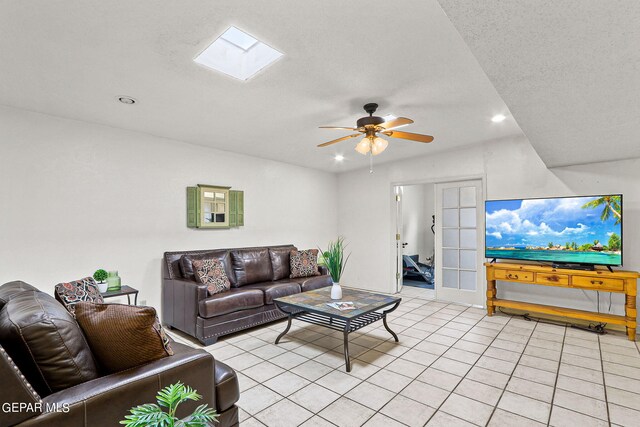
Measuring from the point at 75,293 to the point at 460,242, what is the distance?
4.88 m

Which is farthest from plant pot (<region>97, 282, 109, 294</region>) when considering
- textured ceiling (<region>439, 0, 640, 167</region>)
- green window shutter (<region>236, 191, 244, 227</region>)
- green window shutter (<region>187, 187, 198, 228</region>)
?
textured ceiling (<region>439, 0, 640, 167</region>)

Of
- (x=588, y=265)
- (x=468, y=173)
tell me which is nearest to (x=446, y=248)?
(x=468, y=173)

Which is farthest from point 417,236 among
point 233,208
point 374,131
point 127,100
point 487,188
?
point 127,100

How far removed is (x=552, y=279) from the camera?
368cm

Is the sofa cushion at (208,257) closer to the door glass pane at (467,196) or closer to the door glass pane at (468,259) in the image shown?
the door glass pane at (468,259)

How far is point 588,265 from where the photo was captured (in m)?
3.59

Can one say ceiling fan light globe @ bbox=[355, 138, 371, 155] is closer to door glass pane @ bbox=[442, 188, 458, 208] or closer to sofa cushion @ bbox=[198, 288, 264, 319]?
sofa cushion @ bbox=[198, 288, 264, 319]

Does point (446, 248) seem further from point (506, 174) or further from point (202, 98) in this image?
point (202, 98)

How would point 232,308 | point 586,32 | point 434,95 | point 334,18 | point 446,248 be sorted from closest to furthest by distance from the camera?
1. point 586,32
2. point 334,18
3. point 434,95
4. point 232,308
5. point 446,248

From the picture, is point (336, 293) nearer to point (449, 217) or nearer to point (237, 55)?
point (237, 55)

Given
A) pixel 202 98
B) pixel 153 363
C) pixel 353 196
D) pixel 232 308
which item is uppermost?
pixel 202 98

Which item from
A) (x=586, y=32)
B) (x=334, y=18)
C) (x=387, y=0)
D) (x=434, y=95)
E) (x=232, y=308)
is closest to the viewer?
(x=586, y=32)

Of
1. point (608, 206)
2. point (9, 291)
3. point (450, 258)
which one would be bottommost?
point (450, 258)

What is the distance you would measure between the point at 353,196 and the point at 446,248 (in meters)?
2.11
